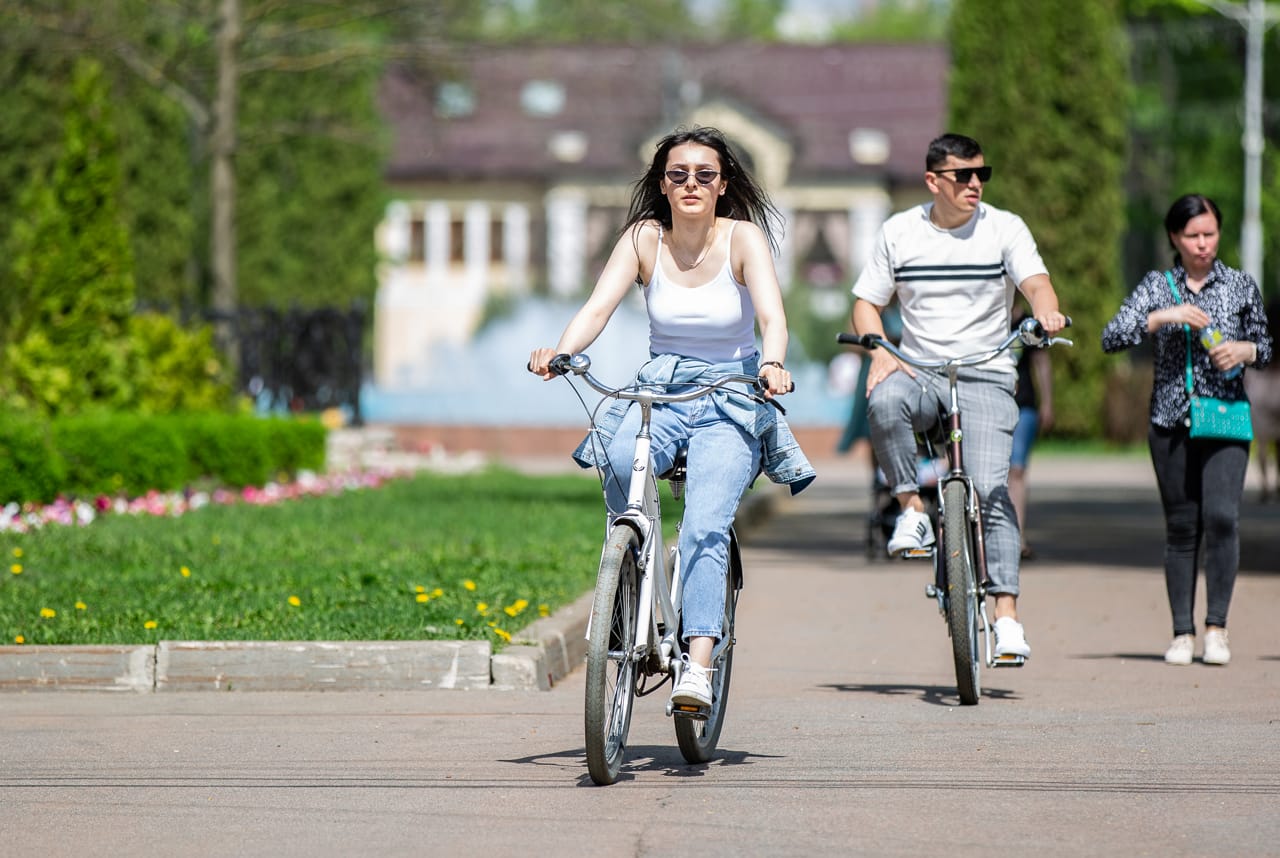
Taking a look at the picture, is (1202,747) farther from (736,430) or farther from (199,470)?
(199,470)

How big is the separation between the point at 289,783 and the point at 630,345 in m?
33.3

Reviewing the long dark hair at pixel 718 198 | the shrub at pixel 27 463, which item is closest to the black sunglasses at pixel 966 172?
the long dark hair at pixel 718 198

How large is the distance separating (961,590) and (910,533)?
1.01ft

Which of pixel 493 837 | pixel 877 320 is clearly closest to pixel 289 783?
pixel 493 837

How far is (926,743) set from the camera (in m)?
7.06

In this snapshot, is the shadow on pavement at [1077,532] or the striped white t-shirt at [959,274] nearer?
the striped white t-shirt at [959,274]

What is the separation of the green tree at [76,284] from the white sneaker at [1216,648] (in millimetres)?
11022

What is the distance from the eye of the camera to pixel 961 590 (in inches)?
305

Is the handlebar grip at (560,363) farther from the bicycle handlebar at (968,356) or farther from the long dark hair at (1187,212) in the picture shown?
the long dark hair at (1187,212)

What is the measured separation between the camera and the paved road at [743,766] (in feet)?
18.2

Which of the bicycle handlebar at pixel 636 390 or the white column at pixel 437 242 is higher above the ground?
the bicycle handlebar at pixel 636 390

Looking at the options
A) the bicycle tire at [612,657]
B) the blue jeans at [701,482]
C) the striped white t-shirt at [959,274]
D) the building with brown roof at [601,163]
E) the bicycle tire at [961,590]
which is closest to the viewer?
the bicycle tire at [612,657]

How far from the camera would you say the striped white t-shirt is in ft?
27.0

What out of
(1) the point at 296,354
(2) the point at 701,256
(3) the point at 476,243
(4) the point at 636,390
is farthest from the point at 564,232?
(4) the point at 636,390
